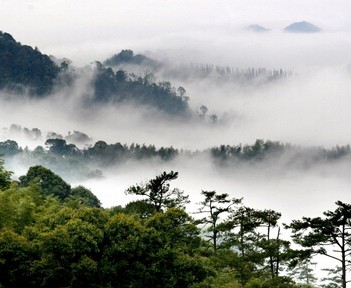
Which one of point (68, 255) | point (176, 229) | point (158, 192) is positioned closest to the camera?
point (68, 255)

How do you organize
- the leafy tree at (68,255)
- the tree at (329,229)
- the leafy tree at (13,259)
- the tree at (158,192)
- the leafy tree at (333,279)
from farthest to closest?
1. the leafy tree at (333,279)
2. the tree at (158,192)
3. the tree at (329,229)
4. the leafy tree at (13,259)
5. the leafy tree at (68,255)

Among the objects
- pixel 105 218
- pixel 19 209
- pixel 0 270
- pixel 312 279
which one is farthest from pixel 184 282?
pixel 312 279

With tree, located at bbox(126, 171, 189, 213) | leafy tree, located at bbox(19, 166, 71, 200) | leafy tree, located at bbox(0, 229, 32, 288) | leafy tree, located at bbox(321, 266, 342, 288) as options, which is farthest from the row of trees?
leafy tree, located at bbox(19, 166, 71, 200)

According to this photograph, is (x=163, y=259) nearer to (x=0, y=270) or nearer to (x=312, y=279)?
(x=0, y=270)

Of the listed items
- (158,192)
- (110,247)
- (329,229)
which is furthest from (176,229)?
(158,192)

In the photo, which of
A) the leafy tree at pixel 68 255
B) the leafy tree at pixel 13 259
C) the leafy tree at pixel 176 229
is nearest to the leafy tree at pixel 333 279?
the leafy tree at pixel 176 229

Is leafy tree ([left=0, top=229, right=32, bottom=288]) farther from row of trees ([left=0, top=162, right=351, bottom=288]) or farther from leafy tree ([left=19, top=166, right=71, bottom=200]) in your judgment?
leafy tree ([left=19, top=166, right=71, bottom=200])

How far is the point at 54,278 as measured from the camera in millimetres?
30766

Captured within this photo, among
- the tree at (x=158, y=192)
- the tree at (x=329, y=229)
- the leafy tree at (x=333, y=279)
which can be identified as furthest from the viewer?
the leafy tree at (x=333, y=279)

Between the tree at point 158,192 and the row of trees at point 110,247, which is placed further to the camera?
the tree at point 158,192

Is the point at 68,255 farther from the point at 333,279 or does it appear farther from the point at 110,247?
the point at 333,279

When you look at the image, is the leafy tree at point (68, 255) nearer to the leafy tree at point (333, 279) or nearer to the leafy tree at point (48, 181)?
the leafy tree at point (333, 279)

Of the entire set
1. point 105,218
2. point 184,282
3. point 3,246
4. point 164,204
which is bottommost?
point 184,282

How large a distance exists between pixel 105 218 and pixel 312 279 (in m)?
81.4
